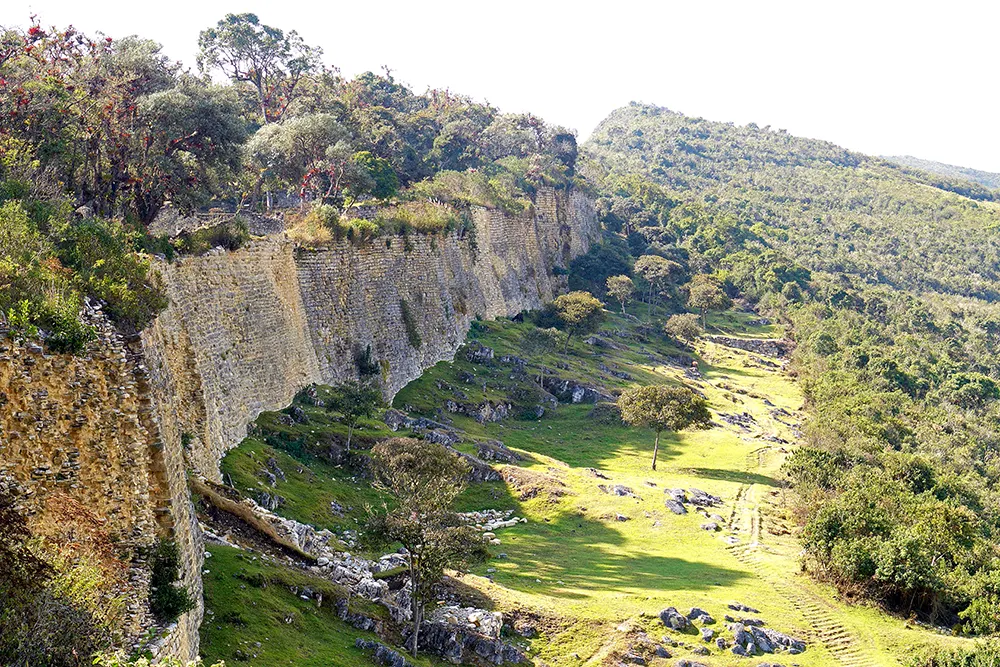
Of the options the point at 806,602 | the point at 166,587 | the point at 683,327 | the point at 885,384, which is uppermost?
the point at 683,327

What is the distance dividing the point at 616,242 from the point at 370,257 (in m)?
90.1

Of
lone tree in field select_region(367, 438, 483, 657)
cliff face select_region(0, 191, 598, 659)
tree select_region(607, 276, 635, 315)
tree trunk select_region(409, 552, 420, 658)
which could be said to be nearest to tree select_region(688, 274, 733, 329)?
tree select_region(607, 276, 635, 315)

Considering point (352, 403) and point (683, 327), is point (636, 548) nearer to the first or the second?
point (352, 403)

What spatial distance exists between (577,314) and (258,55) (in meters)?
45.6

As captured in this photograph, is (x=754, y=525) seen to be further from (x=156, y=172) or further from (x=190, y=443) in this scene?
(x=156, y=172)

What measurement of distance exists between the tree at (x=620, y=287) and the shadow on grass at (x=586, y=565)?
228 ft

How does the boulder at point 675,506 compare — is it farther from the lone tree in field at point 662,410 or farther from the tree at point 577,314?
the tree at point 577,314

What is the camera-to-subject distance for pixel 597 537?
1620 inches

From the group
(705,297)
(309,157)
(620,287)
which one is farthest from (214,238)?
(705,297)

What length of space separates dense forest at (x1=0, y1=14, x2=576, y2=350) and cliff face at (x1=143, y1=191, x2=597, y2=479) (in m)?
1.78

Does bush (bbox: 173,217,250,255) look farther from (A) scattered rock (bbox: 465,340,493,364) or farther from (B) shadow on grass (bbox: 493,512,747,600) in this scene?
(A) scattered rock (bbox: 465,340,493,364)

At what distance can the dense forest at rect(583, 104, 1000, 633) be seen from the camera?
37094 mm

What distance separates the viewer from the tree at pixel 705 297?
114m

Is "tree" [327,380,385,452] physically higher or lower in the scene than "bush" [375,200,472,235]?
lower
